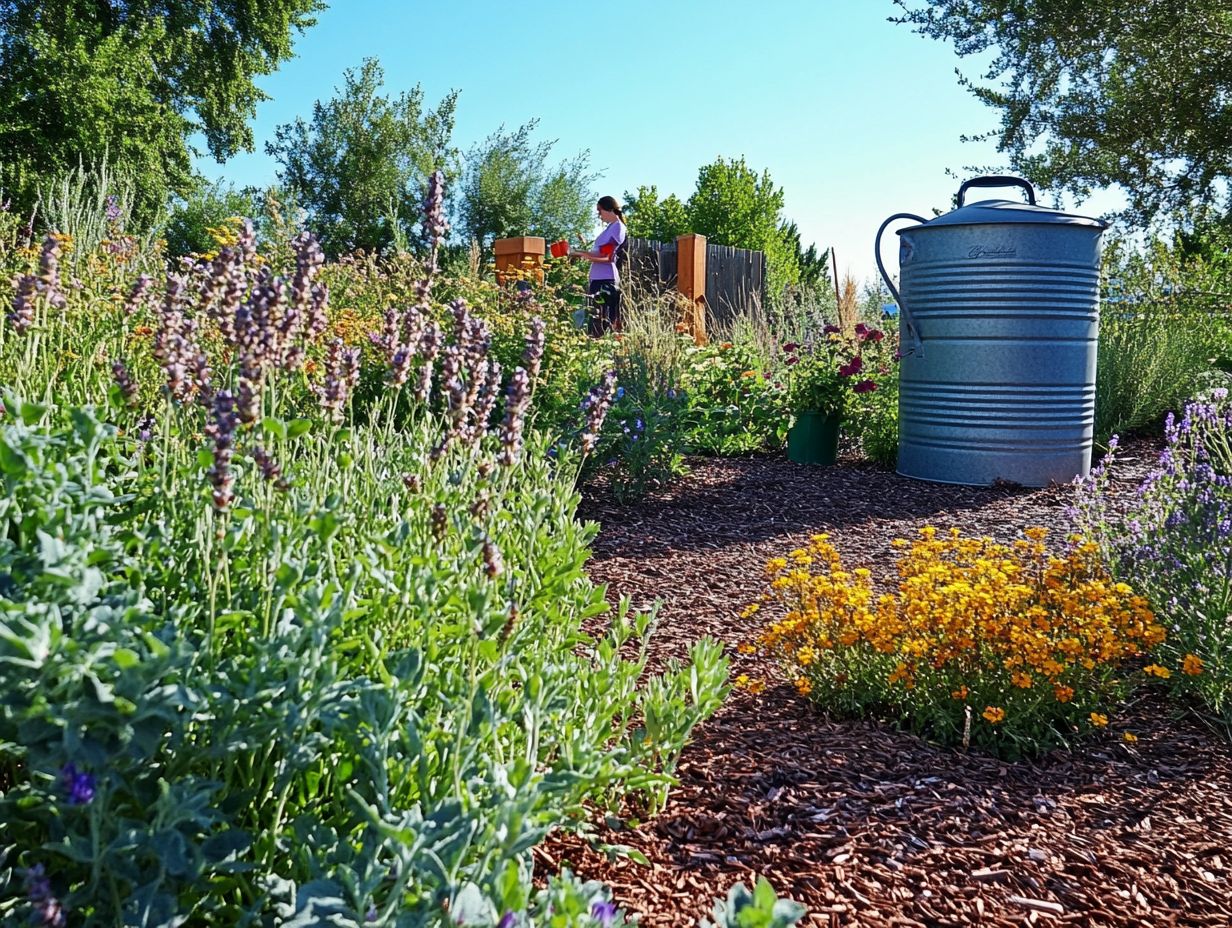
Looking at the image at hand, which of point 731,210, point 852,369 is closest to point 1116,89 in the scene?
point 852,369

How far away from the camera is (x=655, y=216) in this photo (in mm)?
31625

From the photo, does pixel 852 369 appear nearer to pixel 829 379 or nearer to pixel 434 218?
pixel 829 379

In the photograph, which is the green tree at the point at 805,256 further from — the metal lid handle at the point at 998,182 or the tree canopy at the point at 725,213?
the metal lid handle at the point at 998,182

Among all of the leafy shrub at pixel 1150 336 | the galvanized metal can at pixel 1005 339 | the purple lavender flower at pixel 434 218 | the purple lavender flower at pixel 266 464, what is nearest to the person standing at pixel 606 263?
the galvanized metal can at pixel 1005 339

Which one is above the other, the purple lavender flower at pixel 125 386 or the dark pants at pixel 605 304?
the dark pants at pixel 605 304

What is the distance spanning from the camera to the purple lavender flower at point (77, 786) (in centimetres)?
123

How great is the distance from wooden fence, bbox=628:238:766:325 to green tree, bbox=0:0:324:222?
36.8 ft

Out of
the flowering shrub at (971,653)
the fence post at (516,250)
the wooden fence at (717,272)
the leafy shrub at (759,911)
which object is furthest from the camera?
the wooden fence at (717,272)

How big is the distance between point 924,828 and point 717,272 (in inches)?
540

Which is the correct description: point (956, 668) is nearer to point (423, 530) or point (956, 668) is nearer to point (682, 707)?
point (682, 707)

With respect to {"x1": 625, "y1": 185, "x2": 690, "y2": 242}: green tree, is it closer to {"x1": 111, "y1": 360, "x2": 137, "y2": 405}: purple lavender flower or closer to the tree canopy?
the tree canopy

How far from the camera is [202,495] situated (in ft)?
6.29

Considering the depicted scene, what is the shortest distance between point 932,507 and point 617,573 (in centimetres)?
254

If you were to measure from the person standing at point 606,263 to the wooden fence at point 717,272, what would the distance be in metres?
2.78
